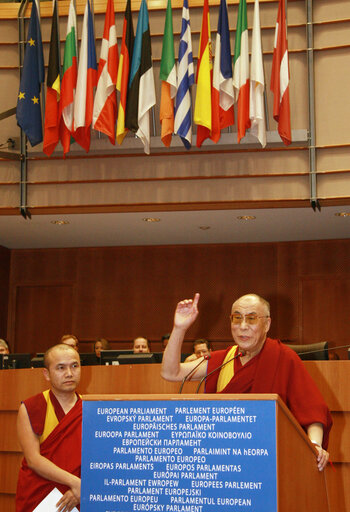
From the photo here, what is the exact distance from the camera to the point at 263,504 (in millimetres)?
2930

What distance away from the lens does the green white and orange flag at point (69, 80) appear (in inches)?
367

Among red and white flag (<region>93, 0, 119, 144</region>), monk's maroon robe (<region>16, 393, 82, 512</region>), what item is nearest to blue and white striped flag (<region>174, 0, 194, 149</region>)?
red and white flag (<region>93, 0, 119, 144</region>)

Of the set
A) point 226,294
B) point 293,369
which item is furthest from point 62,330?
point 293,369

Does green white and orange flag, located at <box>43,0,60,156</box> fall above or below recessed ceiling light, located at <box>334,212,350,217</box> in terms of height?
above

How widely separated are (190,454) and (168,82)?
673 centimetres

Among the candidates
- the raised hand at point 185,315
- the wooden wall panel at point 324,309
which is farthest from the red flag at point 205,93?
the raised hand at point 185,315

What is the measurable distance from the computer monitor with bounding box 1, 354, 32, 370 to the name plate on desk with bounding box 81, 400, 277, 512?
15.2 feet

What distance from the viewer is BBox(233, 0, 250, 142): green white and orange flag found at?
890 cm

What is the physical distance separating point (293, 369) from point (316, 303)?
7.28m

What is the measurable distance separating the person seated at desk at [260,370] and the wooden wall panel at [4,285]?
8.22m

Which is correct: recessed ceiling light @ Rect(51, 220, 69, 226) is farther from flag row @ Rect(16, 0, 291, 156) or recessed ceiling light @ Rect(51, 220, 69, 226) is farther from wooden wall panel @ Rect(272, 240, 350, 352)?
wooden wall panel @ Rect(272, 240, 350, 352)

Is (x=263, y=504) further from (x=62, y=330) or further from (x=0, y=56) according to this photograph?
(x=62, y=330)

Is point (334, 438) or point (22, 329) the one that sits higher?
point (22, 329)

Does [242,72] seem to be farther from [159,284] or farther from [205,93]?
[159,284]
